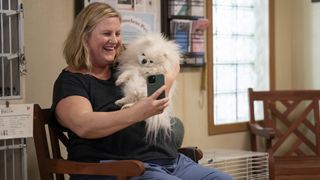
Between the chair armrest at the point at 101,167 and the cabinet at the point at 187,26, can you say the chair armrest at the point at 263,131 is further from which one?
the chair armrest at the point at 101,167

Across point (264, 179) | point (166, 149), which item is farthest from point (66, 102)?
point (264, 179)

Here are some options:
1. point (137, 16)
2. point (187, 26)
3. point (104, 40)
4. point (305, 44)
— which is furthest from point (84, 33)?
point (305, 44)

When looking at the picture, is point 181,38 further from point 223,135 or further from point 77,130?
point 77,130

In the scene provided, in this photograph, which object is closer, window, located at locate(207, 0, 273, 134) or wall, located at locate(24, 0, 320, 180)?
wall, located at locate(24, 0, 320, 180)

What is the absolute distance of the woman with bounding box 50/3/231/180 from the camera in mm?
2047

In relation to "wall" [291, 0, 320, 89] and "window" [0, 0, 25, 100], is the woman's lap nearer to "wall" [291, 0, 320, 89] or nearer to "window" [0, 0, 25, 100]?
"window" [0, 0, 25, 100]

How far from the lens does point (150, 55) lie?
7.24ft

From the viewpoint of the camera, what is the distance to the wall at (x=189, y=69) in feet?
8.87

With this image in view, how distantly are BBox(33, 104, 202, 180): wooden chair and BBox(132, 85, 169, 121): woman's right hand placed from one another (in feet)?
0.66

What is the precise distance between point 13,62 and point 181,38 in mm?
1336

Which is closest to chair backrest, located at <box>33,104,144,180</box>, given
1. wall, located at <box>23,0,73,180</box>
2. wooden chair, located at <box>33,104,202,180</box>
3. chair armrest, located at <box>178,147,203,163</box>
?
wooden chair, located at <box>33,104,202,180</box>

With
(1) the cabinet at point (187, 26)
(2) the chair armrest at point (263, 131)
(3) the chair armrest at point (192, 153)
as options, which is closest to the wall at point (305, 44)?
(2) the chair armrest at point (263, 131)

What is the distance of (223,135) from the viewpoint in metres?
3.61

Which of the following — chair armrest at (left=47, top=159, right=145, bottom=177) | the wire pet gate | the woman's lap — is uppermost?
chair armrest at (left=47, top=159, right=145, bottom=177)
